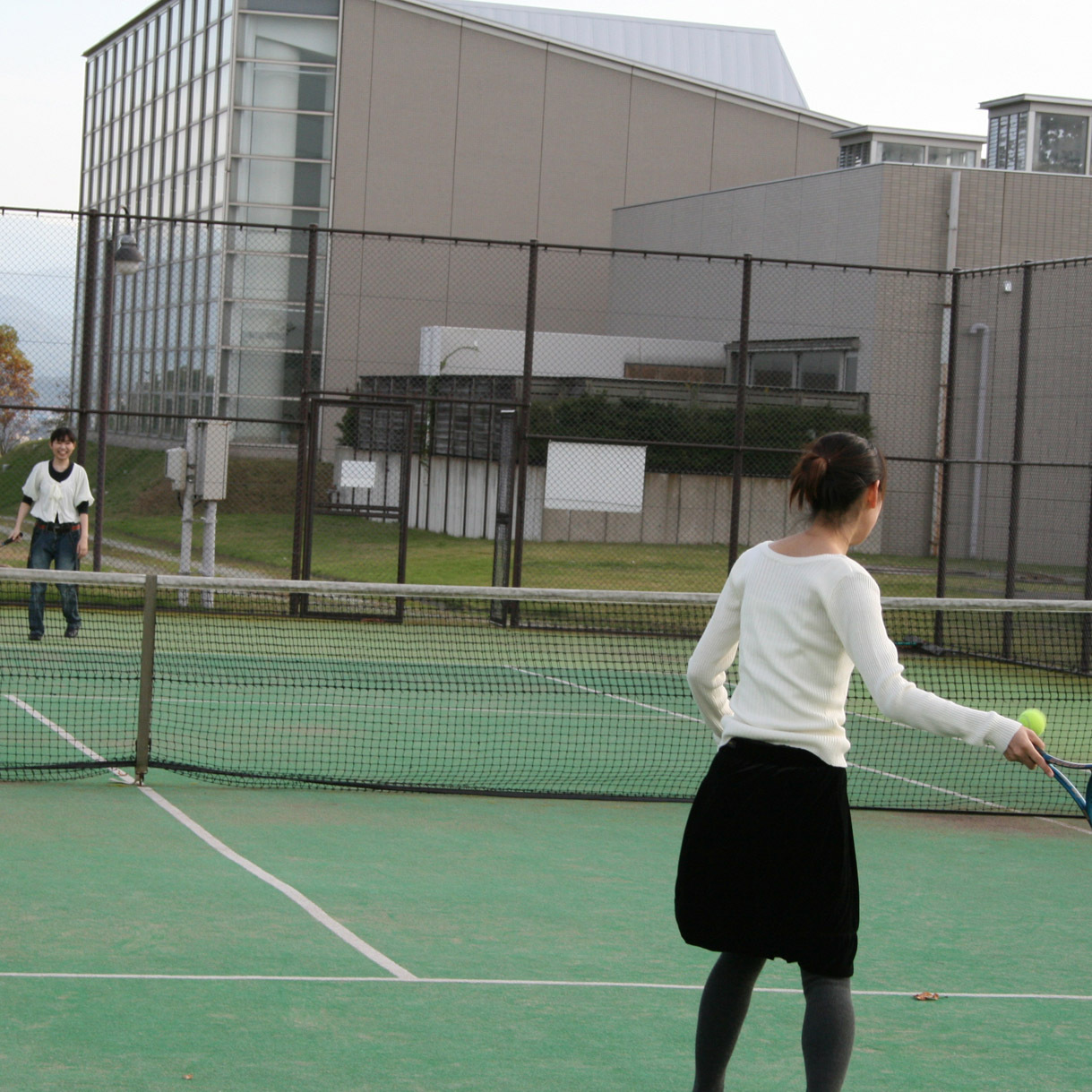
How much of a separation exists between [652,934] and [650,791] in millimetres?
2686

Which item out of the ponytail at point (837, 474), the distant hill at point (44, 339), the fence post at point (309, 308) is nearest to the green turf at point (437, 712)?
the distant hill at point (44, 339)

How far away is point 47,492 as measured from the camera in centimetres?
1280

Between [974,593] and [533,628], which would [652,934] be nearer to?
[533,628]

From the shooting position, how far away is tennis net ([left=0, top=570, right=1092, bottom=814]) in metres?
8.21

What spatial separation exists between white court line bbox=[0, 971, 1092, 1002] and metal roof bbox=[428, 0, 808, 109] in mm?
41280

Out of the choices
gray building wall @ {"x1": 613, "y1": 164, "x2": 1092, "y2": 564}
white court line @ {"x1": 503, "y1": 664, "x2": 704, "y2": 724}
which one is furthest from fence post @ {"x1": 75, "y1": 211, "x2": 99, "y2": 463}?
gray building wall @ {"x1": 613, "y1": 164, "x2": 1092, "y2": 564}

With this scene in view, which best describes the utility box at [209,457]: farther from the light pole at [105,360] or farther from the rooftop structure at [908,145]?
the rooftop structure at [908,145]

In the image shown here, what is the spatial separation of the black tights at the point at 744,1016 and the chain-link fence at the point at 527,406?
11.1 meters

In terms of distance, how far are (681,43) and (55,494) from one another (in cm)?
3514

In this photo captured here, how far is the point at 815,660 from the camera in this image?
11.0ft

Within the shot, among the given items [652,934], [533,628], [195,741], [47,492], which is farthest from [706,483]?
[652,934]

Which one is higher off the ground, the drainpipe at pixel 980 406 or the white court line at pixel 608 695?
the drainpipe at pixel 980 406

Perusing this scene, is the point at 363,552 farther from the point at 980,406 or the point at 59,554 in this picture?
the point at 980,406

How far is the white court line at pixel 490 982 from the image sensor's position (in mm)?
4684
